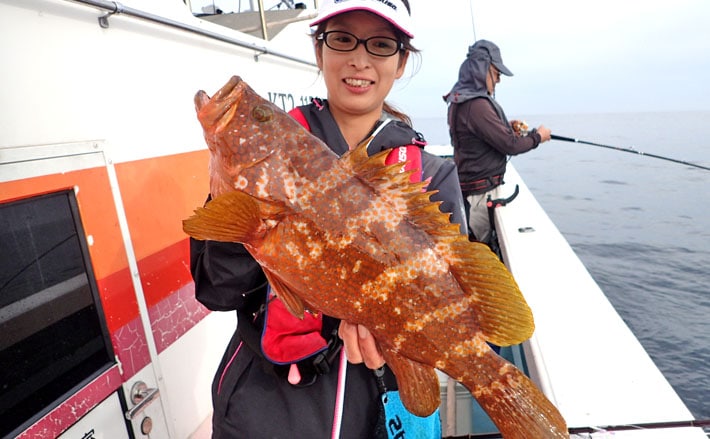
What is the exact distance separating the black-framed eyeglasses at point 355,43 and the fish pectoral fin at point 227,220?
0.95 metres

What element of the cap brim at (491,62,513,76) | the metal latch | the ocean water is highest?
the cap brim at (491,62,513,76)

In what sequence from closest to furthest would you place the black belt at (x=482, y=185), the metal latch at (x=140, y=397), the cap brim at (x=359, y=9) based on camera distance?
the cap brim at (x=359, y=9), the metal latch at (x=140, y=397), the black belt at (x=482, y=185)

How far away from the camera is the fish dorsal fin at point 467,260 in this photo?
1510mm

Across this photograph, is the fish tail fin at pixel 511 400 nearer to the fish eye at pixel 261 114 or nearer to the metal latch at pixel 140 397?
the fish eye at pixel 261 114

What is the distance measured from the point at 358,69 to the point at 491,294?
1194 mm

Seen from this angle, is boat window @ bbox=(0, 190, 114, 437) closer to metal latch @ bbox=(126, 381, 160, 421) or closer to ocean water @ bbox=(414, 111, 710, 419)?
metal latch @ bbox=(126, 381, 160, 421)

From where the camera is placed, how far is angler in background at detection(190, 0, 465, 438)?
1.75m

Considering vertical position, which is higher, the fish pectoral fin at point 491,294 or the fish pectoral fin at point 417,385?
the fish pectoral fin at point 491,294

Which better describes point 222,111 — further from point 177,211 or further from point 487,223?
point 487,223

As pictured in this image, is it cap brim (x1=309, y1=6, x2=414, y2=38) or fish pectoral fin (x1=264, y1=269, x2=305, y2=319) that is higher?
cap brim (x1=309, y1=6, x2=414, y2=38)

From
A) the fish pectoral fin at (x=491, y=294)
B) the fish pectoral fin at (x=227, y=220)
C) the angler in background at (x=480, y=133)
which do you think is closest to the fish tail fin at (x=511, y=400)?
the fish pectoral fin at (x=491, y=294)

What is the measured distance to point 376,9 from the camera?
175 cm

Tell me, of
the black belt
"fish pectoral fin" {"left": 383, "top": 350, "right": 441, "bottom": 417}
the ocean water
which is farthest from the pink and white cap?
the ocean water

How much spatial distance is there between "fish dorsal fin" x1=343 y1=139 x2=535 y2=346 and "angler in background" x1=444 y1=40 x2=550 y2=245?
4600 mm
